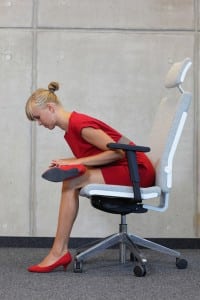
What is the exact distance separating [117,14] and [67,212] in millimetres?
1900

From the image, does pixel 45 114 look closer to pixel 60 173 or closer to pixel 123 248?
pixel 60 173

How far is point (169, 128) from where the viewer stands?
334 centimetres

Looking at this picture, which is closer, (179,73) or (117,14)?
(179,73)

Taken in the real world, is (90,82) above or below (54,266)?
above

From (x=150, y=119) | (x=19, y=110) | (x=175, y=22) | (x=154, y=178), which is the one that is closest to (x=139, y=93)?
(x=150, y=119)

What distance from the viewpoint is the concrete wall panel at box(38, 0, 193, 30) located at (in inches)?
178

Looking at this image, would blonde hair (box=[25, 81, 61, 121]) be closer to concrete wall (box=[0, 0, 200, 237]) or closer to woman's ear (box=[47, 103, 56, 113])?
woman's ear (box=[47, 103, 56, 113])

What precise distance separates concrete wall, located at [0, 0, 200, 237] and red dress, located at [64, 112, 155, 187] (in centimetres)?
117

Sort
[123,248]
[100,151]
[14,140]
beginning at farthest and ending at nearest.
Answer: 1. [14,140]
2. [123,248]
3. [100,151]

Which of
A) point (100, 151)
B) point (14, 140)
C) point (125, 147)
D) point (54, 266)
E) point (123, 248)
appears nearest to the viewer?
point (125, 147)

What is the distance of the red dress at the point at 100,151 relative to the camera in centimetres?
324

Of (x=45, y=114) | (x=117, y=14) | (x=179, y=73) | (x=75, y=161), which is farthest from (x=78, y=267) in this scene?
(x=117, y=14)

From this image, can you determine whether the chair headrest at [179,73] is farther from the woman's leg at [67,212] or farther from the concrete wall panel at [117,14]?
the concrete wall panel at [117,14]

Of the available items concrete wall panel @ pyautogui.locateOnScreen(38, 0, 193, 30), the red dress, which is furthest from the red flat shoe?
concrete wall panel @ pyautogui.locateOnScreen(38, 0, 193, 30)
